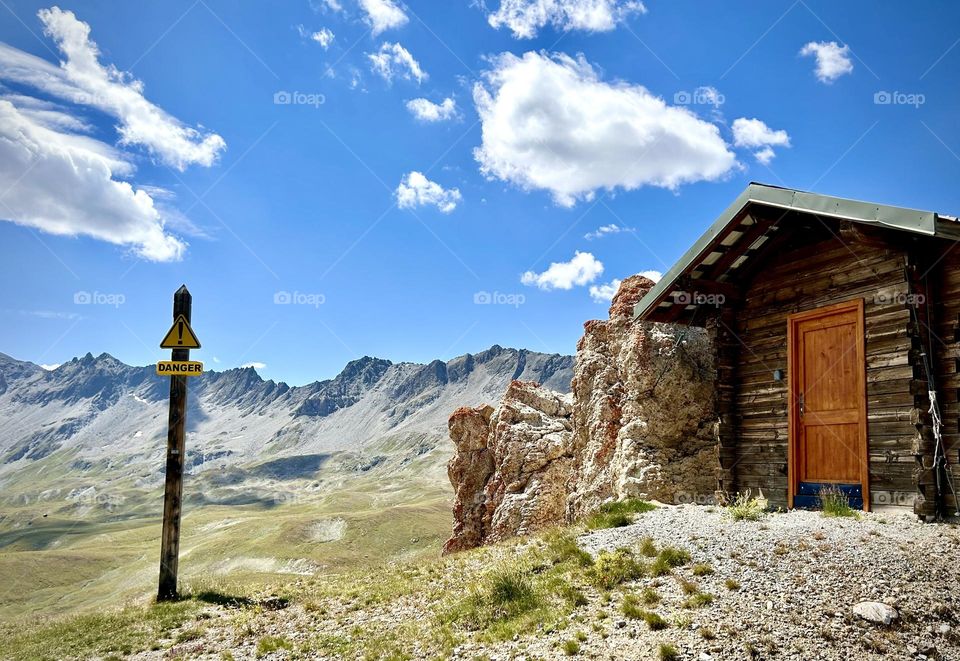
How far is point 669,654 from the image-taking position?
720 cm

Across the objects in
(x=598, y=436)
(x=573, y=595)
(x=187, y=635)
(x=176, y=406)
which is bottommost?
(x=187, y=635)

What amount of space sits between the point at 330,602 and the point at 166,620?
3.01 metres

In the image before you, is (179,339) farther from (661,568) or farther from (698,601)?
(698,601)

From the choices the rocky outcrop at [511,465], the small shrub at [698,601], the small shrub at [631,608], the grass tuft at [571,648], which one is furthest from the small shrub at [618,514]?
the rocky outcrop at [511,465]

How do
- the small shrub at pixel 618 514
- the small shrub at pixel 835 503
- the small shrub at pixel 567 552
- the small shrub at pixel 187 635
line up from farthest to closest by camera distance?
the small shrub at pixel 618 514, the small shrub at pixel 835 503, the small shrub at pixel 187 635, the small shrub at pixel 567 552

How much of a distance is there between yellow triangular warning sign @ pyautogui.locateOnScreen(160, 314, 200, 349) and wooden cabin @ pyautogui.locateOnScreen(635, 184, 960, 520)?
10.8m

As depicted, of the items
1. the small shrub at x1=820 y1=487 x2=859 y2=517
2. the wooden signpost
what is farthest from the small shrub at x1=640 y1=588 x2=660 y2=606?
the wooden signpost

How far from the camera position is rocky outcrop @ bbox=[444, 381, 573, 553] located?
77.4ft

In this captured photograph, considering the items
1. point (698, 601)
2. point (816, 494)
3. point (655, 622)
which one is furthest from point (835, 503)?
point (655, 622)

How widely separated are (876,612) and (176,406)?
1376 centimetres

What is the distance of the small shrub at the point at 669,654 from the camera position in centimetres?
719

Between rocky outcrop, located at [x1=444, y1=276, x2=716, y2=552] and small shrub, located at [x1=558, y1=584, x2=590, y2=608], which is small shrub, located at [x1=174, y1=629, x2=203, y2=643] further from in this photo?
rocky outcrop, located at [x1=444, y1=276, x2=716, y2=552]

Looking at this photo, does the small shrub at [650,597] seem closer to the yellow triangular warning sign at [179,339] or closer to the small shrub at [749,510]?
the small shrub at [749,510]

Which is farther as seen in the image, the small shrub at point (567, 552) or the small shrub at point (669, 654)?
the small shrub at point (567, 552)
